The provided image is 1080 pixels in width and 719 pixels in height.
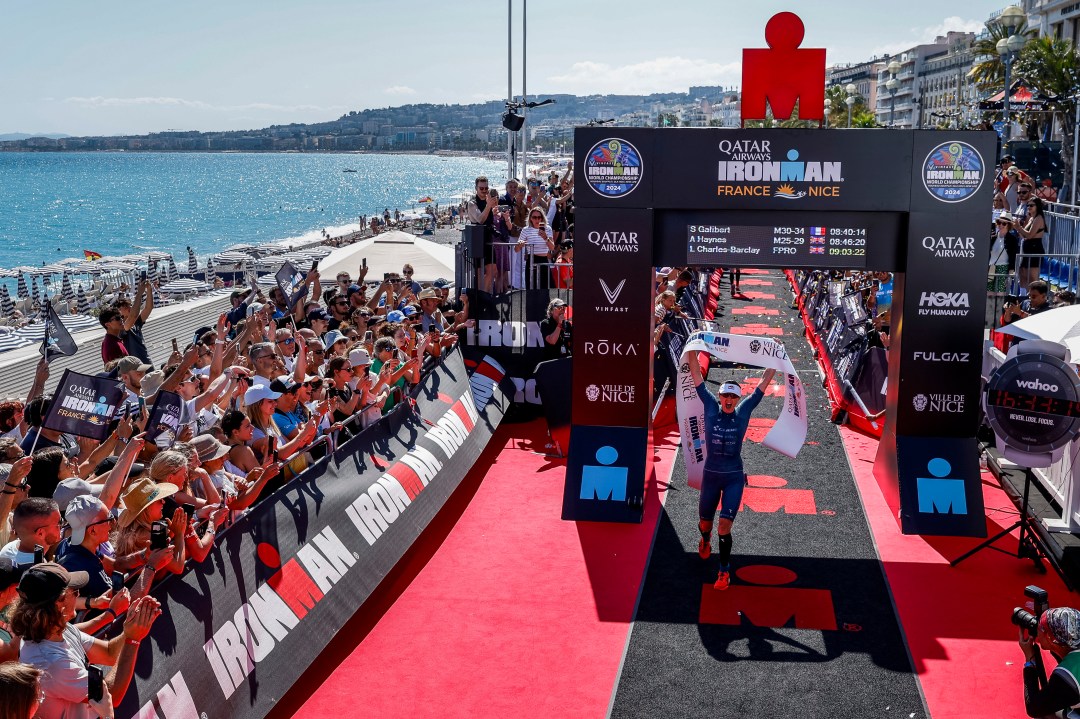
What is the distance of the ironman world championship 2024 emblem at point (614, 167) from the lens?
11.0 meters

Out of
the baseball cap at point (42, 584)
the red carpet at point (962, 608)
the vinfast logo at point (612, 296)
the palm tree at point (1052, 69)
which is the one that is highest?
the palm tree at point (1052, 69)

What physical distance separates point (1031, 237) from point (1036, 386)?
8042 millimetres

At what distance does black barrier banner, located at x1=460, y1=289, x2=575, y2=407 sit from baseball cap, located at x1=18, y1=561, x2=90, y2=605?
1146cm

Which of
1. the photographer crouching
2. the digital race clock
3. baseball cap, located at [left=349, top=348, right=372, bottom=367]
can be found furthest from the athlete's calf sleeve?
baseball cap, located at [left=349, top=348, right=372, bottom=367]

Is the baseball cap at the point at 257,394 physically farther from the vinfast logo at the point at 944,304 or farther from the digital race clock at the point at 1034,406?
the vinfast logo at the point at 944,304

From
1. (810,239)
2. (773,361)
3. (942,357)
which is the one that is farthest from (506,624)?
(942,357)

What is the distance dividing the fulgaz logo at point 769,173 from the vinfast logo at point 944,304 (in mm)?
1523

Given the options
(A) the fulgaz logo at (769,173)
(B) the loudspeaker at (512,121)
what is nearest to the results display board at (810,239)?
(A) the fulgaz logo at (769,173)

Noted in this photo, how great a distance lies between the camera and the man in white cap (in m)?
9.67

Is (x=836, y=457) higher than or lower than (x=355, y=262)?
lower

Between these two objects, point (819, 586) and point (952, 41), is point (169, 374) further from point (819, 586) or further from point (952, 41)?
point (952, 41)

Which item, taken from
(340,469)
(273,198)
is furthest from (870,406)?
(273,198)

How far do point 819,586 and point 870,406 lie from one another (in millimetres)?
6136

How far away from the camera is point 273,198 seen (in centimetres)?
18450
